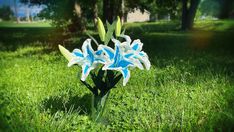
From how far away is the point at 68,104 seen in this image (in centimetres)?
575

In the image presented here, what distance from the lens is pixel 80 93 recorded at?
650 centimetres

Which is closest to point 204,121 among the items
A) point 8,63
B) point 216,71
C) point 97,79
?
point 97,79

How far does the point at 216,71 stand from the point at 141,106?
133 inches

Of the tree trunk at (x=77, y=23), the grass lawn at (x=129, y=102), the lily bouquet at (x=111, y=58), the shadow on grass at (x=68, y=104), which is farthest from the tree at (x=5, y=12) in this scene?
the lily bouquet at (x=111, y=58)

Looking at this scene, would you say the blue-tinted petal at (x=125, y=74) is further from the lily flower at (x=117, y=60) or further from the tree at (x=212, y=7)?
the tree at (x=212, y=7)

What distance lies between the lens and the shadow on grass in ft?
17.9

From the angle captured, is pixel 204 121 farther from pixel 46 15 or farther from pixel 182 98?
pixel 46 15

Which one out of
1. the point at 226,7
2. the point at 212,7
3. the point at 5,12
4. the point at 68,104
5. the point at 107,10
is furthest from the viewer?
the point at 212,7

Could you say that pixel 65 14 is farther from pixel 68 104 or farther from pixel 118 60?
pixel 118 60

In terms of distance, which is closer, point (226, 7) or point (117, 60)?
point (117, 60)

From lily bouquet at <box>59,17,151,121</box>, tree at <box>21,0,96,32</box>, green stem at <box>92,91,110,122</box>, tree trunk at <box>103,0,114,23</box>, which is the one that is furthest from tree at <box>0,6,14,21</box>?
lily bouquet at <box>59,17,151,121</box>

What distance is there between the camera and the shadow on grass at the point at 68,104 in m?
5.46

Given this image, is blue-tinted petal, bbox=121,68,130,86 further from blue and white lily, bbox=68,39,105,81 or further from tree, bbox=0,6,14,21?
tree, bbox=0,6,14,21

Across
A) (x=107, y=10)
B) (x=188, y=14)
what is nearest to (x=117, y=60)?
(x=107, y=10)
